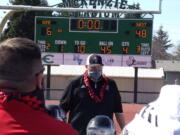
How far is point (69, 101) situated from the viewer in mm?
6379

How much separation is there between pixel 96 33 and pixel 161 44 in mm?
77343

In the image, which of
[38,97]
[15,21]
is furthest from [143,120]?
[15,21]

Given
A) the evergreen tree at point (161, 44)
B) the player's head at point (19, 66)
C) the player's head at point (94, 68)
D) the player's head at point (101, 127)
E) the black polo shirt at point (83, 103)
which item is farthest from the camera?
the evergreen tree at point (161, 44)

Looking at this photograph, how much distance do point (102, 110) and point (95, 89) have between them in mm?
259

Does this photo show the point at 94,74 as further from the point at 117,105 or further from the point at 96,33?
the point at 96,33

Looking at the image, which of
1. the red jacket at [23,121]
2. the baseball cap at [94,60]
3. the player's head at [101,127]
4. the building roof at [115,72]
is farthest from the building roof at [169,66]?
the red jacket at [23,121]

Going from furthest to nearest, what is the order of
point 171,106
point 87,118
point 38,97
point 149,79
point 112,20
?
point 149,79 → point 112,20 → point 87,118 → point 171,106 → point 38,97

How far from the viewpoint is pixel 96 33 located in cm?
2469

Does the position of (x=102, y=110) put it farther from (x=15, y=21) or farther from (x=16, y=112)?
(x=15, y=21)

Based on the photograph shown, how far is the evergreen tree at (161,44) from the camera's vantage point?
9668cm

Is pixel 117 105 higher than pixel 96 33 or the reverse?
higher

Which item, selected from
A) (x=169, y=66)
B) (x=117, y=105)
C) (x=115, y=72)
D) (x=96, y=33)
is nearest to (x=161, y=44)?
(x=169, y=66)

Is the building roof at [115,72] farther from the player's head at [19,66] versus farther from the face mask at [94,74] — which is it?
the player's head at [19,66]

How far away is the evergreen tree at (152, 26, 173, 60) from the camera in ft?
317
